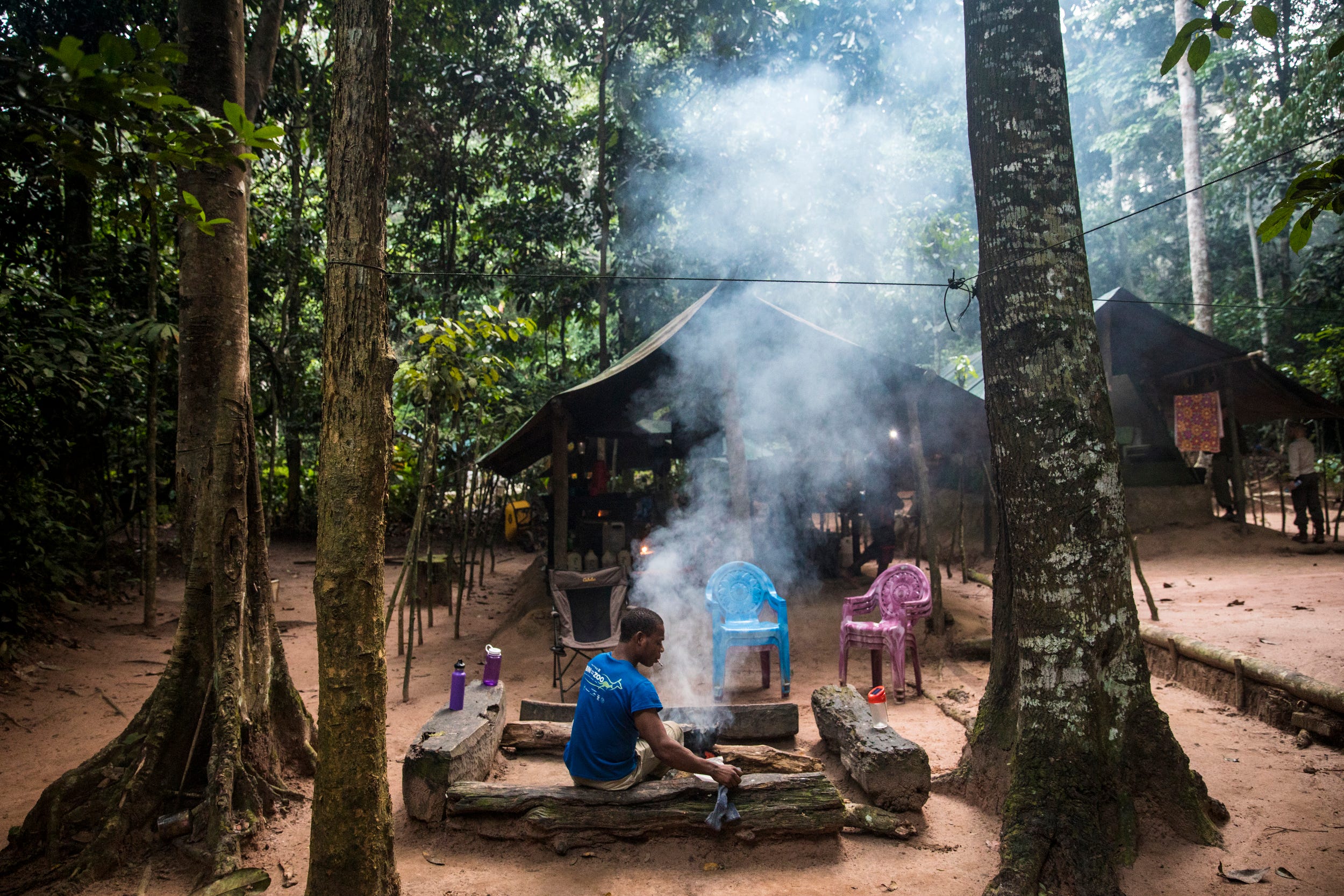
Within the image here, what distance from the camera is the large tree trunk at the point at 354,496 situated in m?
2.59

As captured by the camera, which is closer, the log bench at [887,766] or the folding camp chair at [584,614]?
the log bench at [887,766]

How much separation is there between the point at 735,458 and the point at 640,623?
4124 millimetres

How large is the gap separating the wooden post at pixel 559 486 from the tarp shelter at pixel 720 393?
1 cm

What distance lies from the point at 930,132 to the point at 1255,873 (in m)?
22.9

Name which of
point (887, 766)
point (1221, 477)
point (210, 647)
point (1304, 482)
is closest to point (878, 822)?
point (887, 766)

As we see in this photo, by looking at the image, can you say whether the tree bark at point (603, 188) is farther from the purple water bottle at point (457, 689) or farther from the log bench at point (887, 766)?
the log bench at point (887, 766)

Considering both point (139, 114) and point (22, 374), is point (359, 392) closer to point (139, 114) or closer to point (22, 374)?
point (139, 114)

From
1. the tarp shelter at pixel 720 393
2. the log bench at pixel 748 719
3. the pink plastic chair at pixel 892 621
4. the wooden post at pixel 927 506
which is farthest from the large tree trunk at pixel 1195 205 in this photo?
the log bench at pixel 748 719

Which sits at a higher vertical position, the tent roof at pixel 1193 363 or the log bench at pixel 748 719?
the tent roof at pixel 1193 363

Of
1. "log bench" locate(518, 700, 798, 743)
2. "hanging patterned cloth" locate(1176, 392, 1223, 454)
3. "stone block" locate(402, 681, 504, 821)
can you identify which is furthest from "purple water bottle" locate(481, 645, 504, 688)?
"hanging patterned cloth" locate(1176, 392, 1223, 454)

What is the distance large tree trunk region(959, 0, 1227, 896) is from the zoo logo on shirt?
5.77 ft

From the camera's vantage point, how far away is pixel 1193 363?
38.4 ft

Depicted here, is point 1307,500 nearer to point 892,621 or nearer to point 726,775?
point 892,621

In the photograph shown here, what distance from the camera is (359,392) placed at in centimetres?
264
